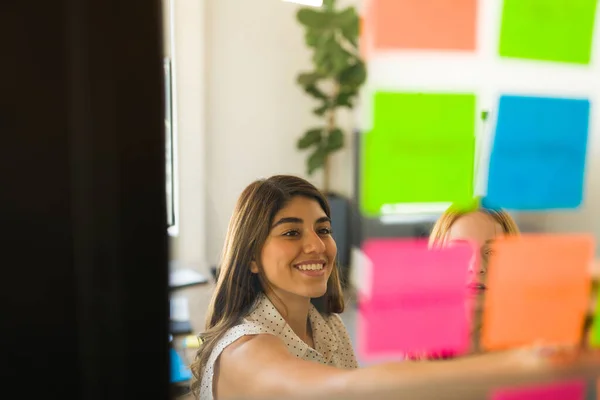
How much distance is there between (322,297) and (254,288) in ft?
0.25

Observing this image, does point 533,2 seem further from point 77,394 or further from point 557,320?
point 77,394

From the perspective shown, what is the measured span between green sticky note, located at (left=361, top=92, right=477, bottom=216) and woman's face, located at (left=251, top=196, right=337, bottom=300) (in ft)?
0.26

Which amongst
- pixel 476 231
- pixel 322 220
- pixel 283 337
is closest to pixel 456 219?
pixel 476 231

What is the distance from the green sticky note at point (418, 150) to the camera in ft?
1.43

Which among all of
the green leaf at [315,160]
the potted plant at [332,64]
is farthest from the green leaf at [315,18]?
the green leaf at [315,160]

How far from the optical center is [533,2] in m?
0.47

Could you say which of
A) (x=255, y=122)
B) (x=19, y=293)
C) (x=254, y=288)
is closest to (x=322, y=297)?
(x=254, y=288)

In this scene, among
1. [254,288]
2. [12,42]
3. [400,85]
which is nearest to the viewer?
[12,42]

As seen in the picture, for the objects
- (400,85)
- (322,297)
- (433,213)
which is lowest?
(322,297)

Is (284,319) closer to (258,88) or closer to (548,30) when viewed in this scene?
(258,88)

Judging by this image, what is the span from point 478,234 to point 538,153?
0.09 metres

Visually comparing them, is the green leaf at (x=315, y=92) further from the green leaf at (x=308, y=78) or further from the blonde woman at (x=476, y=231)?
the blonde woman at (x=476, y=231)

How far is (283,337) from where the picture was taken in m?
0.57

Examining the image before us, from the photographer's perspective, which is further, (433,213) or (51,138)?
(433,213)
